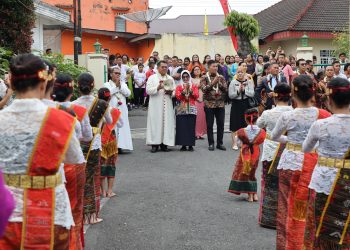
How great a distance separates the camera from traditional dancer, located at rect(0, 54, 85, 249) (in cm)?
370

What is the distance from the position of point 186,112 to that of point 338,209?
8.76 m

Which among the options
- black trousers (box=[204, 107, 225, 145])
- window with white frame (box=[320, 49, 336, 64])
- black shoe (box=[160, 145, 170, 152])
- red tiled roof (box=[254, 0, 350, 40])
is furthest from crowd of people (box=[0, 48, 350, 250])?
red tiled roof (box=[254, 0, 350, 40])

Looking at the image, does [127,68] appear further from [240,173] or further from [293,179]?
[293,179]

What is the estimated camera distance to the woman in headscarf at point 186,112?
13055 mm

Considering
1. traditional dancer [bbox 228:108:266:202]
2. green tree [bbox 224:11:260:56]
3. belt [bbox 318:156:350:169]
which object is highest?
green tree [bbox 224:11:260:56]

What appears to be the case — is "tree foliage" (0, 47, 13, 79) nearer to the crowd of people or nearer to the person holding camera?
the crowd of people

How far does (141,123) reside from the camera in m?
17.9

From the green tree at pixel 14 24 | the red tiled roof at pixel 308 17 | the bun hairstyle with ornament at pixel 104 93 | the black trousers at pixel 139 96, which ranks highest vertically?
the red tiled roof at pixel 308 17

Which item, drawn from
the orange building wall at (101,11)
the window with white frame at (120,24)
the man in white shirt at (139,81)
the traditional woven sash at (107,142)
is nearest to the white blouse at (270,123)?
the traditional woven sash at (107,142)

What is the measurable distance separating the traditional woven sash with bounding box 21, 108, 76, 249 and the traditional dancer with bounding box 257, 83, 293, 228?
328 cm

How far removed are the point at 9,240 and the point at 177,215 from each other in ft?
13.9

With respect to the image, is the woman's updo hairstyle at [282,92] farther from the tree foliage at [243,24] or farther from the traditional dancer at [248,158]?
the tree foliage at [243,24]

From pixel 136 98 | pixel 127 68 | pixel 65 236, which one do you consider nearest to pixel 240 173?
pixel 65 236

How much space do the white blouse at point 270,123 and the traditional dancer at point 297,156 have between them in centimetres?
74
